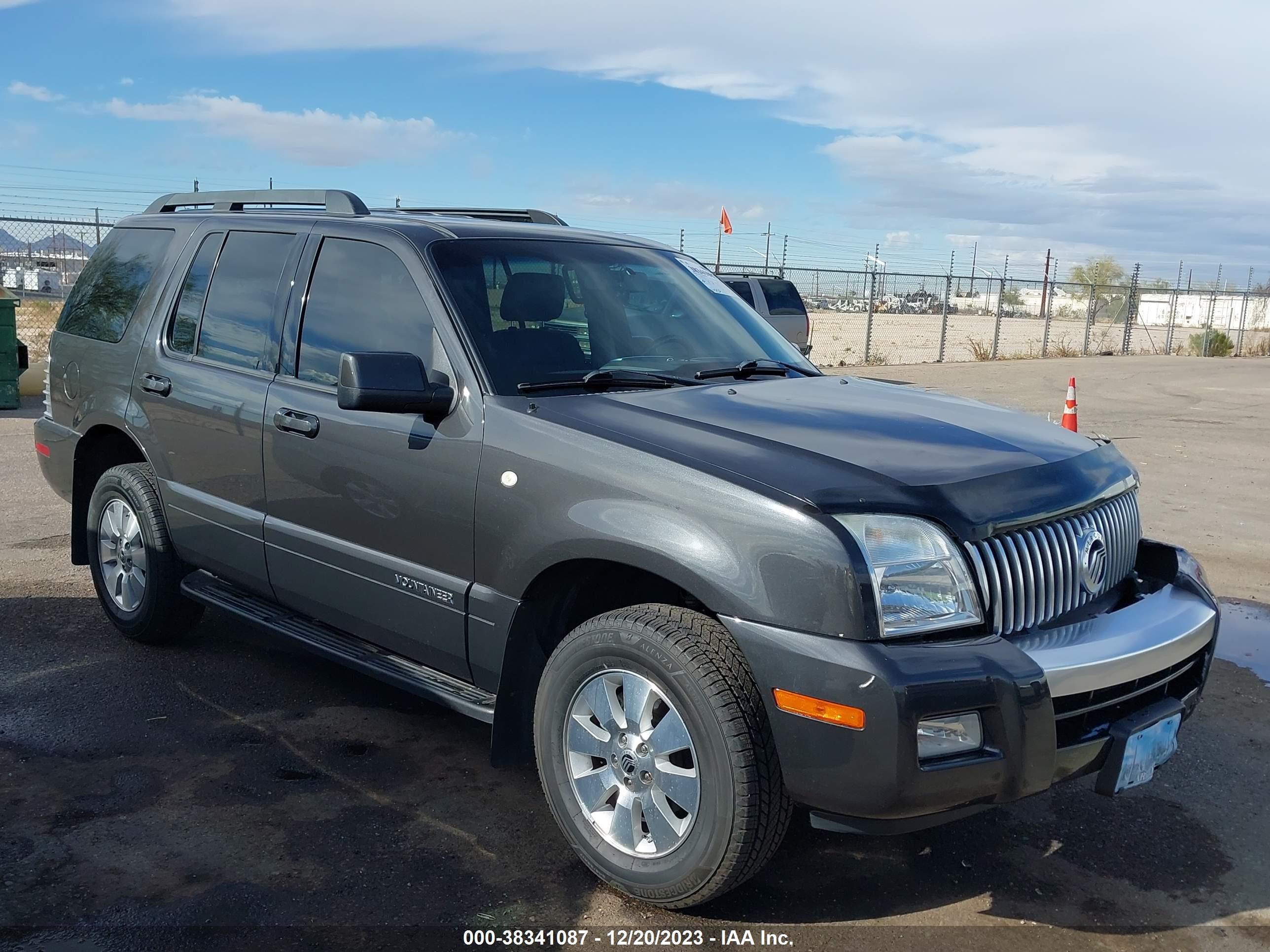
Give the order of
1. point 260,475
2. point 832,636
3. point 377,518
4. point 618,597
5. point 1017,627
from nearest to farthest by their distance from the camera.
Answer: point 832,636 → point 1017,627 → point 618,597 → point 377,518 → point 260,475

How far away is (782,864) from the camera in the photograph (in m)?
3.47

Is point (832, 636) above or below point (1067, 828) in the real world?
above

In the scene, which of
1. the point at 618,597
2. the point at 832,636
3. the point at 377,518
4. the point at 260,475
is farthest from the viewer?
the point at 260,475

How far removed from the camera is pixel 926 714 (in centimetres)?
269

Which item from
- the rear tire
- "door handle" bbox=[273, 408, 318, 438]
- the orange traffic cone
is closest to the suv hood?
"door handle" bbox=[273, 408, 318, 438]

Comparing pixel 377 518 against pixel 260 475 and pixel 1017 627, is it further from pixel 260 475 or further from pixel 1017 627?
pixel 1017 627

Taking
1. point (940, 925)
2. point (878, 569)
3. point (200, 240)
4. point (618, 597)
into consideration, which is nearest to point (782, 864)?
point (940, 925)

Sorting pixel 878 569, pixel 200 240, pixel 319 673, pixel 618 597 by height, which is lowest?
pixel 319 673

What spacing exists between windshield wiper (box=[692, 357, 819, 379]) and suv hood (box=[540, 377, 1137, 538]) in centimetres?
11

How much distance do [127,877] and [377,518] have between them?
129 cm

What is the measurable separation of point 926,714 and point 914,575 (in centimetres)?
35

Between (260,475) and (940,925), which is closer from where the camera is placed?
(940,925)

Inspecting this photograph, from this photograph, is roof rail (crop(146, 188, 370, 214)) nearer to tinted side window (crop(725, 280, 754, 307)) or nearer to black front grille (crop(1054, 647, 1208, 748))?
black front grille (crop(1054, 647, 1208, 748))

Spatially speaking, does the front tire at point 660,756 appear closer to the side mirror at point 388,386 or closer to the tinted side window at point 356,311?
the side mirror at point 388,386
